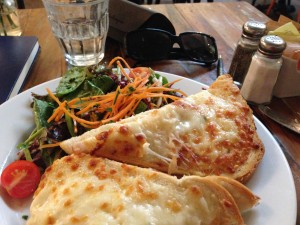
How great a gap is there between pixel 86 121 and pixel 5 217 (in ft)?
2.10

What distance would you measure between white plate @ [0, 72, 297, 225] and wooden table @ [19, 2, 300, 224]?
243 millimetres

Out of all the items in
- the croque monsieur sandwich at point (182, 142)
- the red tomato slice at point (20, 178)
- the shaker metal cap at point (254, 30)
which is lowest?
the red tomato slice at point (20, 178)

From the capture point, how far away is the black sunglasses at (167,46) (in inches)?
104

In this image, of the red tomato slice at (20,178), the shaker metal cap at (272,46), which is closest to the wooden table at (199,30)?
the shaker metal cap at (272,46)

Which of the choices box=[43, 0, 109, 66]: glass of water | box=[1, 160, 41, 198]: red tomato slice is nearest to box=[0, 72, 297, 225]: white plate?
box=[1, 160, 41, 198]: red tomato slice

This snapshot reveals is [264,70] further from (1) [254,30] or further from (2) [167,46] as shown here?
(2) [167,46]

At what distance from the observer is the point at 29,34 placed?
294 centimetres

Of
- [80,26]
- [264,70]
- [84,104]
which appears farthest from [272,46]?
[80,26]

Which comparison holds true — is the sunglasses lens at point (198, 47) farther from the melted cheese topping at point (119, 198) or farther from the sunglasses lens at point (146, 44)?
the melted cheese topping at point (119, 198)

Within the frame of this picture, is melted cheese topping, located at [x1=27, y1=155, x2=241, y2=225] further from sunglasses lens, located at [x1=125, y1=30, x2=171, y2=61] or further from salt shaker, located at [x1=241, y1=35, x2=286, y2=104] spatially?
sunglasses lens, located at [x1=125, y1=30, x2=171, y2=61]

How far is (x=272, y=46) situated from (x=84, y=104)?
125 cm

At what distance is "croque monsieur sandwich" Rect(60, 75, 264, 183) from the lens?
149 cm

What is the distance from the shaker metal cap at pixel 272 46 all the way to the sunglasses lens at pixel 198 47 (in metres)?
0.57

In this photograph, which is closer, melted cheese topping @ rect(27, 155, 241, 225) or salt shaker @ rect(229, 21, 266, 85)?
melted cheese topping @ rect(27, 155, 241, 225)
